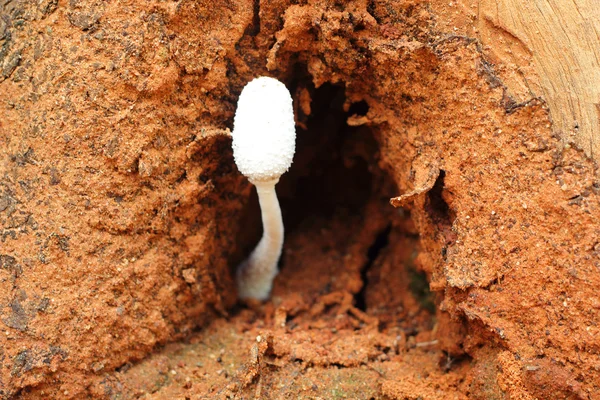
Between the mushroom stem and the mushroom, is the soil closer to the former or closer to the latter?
the mushroom

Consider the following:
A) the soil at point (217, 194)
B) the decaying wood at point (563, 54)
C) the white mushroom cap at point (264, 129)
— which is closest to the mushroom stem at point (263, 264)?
the soil at point (217, 194)

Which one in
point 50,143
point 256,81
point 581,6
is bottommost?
point 50,143

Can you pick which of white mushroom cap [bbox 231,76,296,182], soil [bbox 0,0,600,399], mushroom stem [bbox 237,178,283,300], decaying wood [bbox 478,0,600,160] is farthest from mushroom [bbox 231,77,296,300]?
decaying wood [bbox 478,0,600,160]

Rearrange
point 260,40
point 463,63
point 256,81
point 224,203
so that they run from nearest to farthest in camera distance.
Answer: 1. point 463,63
2. point 256,81
3. point 260,40
4. point 224,203

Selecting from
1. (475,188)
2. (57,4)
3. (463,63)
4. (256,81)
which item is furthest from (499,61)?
(57,4)

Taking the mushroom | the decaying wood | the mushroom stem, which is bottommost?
the mushroom stem

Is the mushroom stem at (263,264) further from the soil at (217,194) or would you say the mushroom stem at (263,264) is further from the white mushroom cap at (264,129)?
the white mushroom cap at (264,129)

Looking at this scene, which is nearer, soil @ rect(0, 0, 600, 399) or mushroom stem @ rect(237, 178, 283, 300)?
soil @ rect(0, 0, 600, 399)

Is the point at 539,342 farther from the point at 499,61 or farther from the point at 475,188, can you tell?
the point at 499,61

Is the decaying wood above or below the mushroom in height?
above
